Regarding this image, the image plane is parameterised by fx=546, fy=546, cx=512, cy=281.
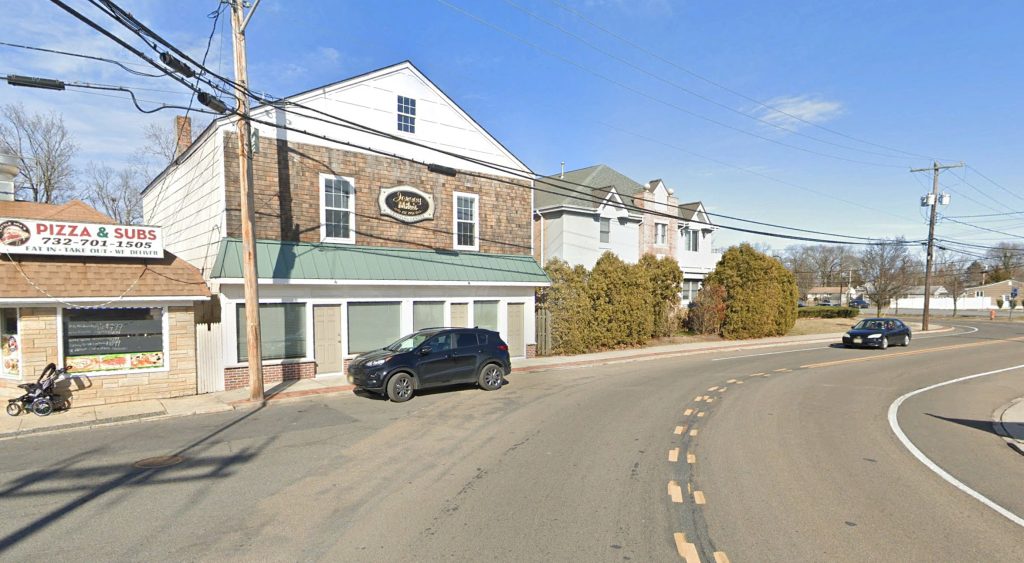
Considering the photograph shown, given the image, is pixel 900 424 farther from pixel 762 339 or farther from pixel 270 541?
pixel 762 339

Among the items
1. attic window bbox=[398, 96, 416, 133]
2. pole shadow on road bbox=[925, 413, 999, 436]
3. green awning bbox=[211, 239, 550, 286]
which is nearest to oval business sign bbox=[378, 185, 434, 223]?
green awning bbox=[211, 239, 550, 286]

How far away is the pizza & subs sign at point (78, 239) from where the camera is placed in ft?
37.7

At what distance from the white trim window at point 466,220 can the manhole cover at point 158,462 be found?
1213 cm

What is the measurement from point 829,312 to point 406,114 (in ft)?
156

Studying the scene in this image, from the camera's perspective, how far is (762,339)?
30078 millimetres

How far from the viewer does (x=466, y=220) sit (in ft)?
63.9

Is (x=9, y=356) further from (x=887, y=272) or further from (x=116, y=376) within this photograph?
(x=887, y=272)

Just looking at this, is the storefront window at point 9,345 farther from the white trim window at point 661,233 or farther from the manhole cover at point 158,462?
the white trim window at point 661,233

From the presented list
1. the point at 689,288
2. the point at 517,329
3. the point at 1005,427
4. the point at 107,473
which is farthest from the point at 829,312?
the point at 107,473

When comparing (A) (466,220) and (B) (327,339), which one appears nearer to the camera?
(B) (327,339)

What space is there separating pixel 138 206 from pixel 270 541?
4207cm

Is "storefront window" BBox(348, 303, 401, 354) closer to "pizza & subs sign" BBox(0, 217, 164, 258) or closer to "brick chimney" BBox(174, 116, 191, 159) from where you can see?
"pizza & subs sign" BBox(0, 217, 164, 258)

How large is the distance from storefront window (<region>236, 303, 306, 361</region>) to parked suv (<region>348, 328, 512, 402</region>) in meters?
2.98

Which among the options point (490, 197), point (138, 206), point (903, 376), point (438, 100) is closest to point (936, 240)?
point (903, 376)
